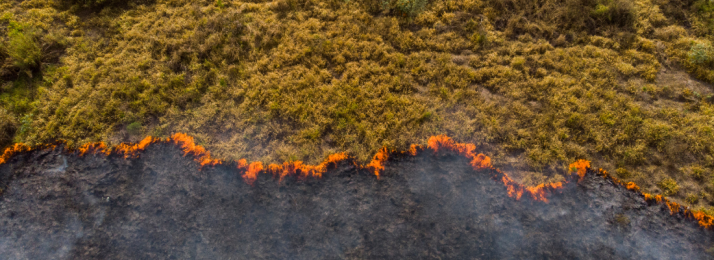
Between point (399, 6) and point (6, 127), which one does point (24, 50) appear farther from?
point (399, 6)

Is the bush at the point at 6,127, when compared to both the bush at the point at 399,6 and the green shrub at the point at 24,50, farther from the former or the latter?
the bush at the point at 399,6

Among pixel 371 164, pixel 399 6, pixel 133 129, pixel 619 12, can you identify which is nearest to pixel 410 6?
pixel 399 6

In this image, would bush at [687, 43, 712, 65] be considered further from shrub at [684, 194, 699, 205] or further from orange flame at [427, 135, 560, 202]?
orange flame at [427, 135, 560, 202]

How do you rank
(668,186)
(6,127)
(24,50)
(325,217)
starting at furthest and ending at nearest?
(24,50) < (6,127) < (668,186) < (325,217)

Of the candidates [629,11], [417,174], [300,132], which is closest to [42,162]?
[300,132]

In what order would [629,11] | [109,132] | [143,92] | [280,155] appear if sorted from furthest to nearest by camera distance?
[629,11] < [143,92] < [109,132] < [280,155]

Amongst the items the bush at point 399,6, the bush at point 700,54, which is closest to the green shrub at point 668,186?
the bush at point 700,54

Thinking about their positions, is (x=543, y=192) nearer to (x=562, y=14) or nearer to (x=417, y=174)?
(x=417, y=174)
